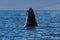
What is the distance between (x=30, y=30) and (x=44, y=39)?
20640mm

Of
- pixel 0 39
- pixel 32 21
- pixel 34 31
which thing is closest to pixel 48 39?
pixel 0 39

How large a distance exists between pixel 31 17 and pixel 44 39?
1371cm

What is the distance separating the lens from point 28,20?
6316 cm

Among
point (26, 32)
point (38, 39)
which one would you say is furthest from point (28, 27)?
point (38, 39)

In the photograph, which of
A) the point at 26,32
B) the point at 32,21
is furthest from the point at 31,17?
the point at 26,32

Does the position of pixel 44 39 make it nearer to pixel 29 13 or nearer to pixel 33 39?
pixel 33 39

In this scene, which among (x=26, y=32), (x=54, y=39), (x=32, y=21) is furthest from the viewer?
(x=26, y=32)

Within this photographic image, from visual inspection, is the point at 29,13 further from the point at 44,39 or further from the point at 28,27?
the point at 44,39

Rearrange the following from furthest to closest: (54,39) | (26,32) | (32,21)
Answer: (26,32) < (32,21) < (54,39)

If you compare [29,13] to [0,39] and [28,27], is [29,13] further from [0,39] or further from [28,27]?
[0,39]

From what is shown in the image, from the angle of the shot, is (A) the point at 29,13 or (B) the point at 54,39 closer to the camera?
(B) the point at 54,39

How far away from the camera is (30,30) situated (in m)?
70.4

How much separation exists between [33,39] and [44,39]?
5.25ft

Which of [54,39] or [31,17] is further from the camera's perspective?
[31,17]
